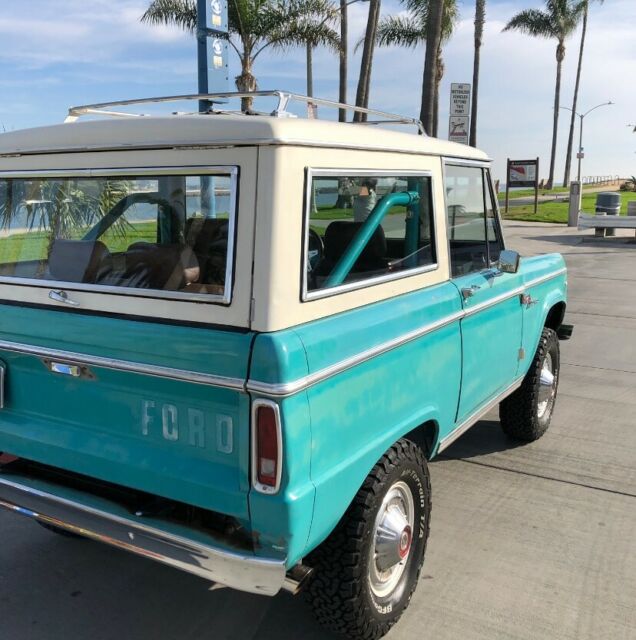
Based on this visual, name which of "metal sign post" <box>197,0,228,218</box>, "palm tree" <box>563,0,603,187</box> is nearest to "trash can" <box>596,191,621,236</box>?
"metal sign post" <box>197,0,228,218</box>

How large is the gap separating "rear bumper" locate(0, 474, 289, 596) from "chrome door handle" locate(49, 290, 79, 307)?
2.32 feet

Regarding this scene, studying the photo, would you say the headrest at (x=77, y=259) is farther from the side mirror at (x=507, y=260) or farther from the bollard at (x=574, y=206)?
the bollard at (x=574, y=206)

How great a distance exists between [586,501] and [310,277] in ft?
7.93

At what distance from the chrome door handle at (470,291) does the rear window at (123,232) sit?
128cm

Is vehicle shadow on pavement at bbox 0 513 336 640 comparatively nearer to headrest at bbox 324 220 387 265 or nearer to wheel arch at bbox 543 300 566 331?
headrest at bbox 324 220 387 265

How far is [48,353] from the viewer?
246 centimetres

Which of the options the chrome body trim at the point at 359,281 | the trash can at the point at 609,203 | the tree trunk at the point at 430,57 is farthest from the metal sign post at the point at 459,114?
the trash can at the point at 609,203

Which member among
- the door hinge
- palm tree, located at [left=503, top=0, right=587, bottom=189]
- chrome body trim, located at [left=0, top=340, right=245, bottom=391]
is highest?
palm tree, located at [left=503, top=0, right=587, bottom=189]

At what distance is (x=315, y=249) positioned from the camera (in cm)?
269

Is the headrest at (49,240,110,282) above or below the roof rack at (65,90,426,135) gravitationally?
below

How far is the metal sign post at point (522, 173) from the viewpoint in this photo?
985 inches

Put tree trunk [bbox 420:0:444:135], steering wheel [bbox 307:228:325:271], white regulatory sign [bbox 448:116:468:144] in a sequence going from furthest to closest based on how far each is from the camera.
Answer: tree trunk [bbox 420:0:444:135] → white regulatory sign [bbox 448:116:468:144] → steering wheel [bbox 307:228:325:271]

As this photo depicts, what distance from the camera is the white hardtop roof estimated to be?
2.17m

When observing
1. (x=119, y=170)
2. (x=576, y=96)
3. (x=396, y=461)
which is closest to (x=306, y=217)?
(x=119, y=170)
